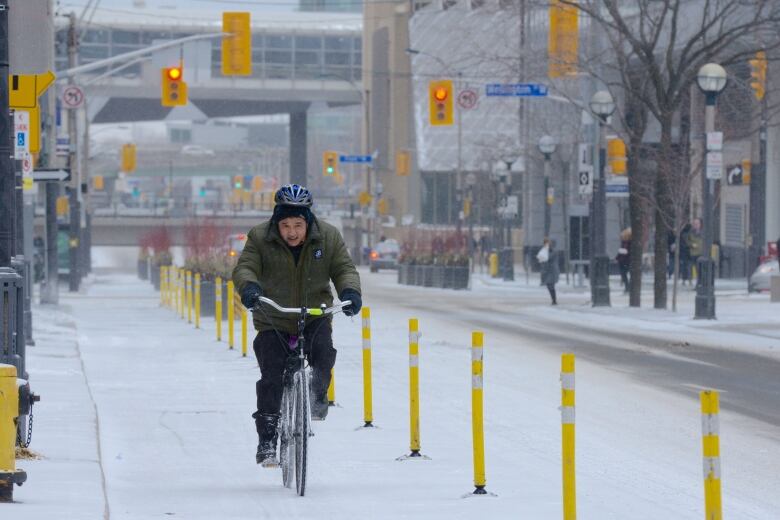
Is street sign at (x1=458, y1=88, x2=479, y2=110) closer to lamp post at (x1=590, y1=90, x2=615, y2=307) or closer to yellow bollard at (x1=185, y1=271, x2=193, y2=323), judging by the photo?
lamp post at (x1=590, y1=90, x2=615, y2=307)

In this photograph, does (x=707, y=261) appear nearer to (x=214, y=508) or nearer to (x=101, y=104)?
(x=214, y=508)

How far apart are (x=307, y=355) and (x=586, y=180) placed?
28093 millimetres

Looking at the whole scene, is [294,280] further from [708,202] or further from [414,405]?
[708,202]

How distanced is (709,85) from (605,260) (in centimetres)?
740

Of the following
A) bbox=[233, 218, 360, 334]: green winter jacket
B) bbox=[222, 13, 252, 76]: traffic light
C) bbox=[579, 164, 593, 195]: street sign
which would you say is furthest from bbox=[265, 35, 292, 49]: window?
bbox=[233, 218, 360, 334]: green winter jacket

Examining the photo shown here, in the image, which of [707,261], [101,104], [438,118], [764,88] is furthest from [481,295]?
[101,104]

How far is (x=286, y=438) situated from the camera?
10.4m

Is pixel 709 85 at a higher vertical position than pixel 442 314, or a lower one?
higher

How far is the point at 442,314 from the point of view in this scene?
3441 cm

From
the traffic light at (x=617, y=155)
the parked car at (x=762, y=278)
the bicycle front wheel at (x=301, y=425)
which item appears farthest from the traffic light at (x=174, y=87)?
the bicycle front wheel at (x=301, y=425)

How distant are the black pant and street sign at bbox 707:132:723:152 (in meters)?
19.9

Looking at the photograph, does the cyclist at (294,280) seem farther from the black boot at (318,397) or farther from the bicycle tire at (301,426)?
the bicycle tire at (301,426)

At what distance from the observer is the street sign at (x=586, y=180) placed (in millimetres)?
37750

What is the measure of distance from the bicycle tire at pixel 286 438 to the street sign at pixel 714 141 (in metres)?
20.0
